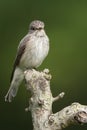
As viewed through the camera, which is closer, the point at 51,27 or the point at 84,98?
the point at 84,98

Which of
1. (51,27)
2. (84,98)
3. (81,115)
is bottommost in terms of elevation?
(84,98)

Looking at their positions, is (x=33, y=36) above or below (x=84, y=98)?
above

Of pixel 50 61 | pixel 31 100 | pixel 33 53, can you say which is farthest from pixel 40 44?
pixel 31 100

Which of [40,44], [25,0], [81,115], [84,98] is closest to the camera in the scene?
[81,115]

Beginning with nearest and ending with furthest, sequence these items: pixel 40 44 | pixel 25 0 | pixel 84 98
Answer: pixel 40 44, pixel 84 98, pixel 25 0

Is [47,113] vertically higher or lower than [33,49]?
higher

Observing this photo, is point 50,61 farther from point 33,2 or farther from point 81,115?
point 81,115

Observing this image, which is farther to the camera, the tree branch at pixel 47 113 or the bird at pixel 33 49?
the bird at pixel 33 49

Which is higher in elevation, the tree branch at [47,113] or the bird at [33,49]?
the tree branch at [47,113]

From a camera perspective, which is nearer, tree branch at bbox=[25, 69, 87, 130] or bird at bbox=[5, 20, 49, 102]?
tree branch at bbox=[25, 69, 87, 130]

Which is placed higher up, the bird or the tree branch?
the tree branch

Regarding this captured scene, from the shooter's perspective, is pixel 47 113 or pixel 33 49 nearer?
pixel 47 113
